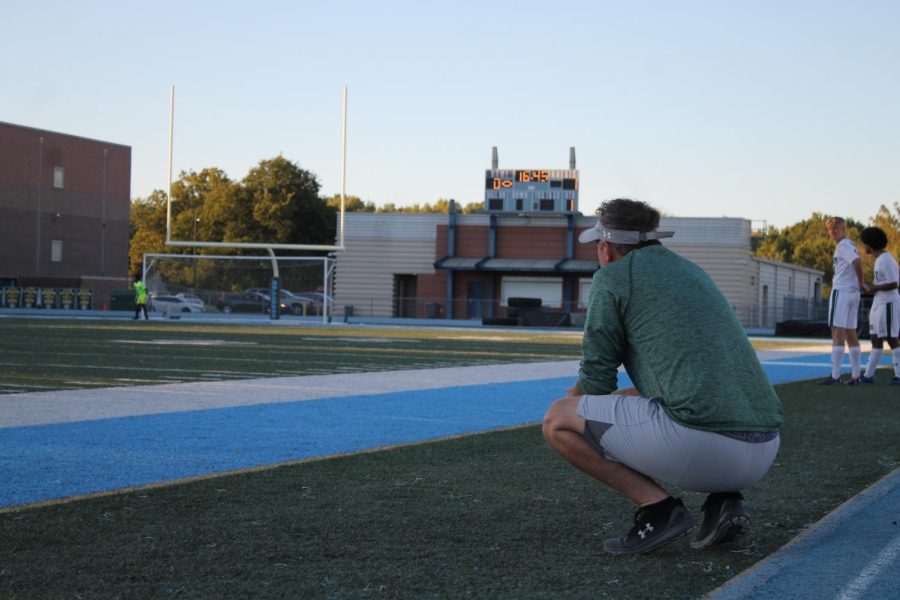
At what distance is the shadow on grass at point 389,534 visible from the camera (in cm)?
396

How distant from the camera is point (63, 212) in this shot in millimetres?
64500

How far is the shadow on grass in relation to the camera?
3965 millimetres

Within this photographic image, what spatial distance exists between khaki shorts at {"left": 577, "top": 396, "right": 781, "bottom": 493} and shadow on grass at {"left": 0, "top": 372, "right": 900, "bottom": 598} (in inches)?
12.9

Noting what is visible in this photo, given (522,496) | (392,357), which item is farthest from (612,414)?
(392,357)

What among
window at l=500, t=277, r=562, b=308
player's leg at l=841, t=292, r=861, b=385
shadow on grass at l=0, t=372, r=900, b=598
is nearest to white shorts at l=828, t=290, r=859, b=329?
player's leg at l=841, t=292, r=861, b=385

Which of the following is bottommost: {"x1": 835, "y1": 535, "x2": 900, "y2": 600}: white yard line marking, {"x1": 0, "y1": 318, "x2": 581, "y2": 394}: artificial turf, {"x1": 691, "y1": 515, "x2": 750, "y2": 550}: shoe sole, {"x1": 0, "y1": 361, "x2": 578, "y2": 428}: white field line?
{"x1": 0, "y1": 318, "x2": 581, "y2": 394}: artificial turf

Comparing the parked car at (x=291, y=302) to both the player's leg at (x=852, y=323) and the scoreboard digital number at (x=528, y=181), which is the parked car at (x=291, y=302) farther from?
the player's leg at (x=852, y=323)

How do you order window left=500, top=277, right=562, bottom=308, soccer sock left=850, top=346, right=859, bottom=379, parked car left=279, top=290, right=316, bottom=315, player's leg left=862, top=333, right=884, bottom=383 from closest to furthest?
1. soccer sock left=850, top=346, right=859, bottom=379
2. player's leg left=862, top=333, right=884, bottom=383
3. parked car left=279, top=290, right=316, bottom=315
4. window left=500, top=277, right=562, bottom=308

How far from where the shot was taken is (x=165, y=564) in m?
4.24

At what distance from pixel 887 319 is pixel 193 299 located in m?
36.4

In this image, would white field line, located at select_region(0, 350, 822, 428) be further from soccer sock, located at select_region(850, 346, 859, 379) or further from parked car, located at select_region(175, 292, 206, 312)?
parked car, located at select_region(175, 292, 206, 312)

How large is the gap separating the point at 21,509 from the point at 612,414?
2.73m

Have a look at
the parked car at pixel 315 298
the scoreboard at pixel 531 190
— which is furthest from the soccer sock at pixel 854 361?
the scoreboard at pixel 531 190

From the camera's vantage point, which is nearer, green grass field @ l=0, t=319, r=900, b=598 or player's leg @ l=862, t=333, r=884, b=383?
green grass field @ l=0, t=319, r=900, b=598
